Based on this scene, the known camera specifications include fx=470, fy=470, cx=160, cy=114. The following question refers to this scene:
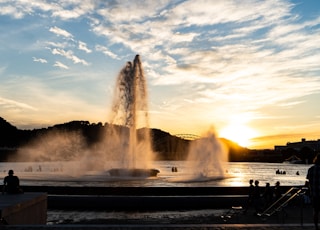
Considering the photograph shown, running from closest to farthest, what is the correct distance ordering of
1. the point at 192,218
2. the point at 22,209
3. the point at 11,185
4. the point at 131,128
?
1. the point at 22,209
2. the point at 11,185
3. the point at 192,218
4. the point at 131,128

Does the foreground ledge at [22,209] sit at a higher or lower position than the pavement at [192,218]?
higher

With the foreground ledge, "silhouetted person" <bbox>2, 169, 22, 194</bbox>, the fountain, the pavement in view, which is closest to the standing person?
the pavement

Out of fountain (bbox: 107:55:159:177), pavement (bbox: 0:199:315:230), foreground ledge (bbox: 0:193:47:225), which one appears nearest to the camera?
foreground ledge (bbox: 0:193:47:225)

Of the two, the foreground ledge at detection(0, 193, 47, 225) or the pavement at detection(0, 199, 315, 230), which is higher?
the foreground ledge at detection(0, 193, 47, 225)

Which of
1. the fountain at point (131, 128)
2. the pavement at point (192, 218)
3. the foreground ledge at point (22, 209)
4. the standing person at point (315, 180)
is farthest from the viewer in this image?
the fountain at point (131, 128)

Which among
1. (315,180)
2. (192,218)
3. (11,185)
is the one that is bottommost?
(192,218)

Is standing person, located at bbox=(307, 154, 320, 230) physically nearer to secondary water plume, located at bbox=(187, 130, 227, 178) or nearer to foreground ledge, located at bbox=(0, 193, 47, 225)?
foreground ledge, located at bbox=(0, 193, 47, 225)

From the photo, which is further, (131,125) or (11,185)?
(131,125)

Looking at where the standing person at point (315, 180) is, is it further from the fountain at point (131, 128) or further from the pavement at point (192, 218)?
the fountain at point (131, 128)

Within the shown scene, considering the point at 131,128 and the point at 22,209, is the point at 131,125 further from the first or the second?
the point at 22,209

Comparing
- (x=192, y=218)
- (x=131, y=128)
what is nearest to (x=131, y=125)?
(x=131, y=128)

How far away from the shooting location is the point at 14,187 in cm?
1521

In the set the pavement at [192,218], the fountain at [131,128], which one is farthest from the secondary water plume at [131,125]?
the pavement at [192,218]

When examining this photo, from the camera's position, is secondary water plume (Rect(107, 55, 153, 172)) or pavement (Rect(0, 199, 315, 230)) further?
secondary water plume (Rect(107, 55, 153, 172))
